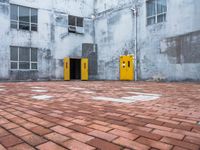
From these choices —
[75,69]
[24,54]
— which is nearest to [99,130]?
[24,54]

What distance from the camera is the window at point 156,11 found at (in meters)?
11.2

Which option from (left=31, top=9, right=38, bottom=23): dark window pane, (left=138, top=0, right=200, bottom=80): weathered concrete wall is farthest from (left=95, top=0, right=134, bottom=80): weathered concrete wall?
(left=31, top=9, right=38, bottom=23): dark window pane

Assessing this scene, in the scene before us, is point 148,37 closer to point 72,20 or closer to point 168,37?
point 168,37

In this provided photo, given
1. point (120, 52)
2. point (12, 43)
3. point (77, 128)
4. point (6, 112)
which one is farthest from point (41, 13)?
point (77, 128)

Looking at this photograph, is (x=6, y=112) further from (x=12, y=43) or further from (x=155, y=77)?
(x=12, y=43)

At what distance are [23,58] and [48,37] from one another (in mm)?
2378

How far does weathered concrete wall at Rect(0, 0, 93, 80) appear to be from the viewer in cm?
1202

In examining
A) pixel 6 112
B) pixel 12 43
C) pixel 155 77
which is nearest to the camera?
pixel 6 112

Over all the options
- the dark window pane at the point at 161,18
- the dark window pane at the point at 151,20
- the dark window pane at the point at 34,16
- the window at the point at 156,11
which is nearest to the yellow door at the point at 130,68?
the dark window pane at the point at 151,20

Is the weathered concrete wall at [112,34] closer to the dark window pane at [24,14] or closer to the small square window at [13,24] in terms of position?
the dark window pane at [24,14]

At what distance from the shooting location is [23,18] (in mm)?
12773

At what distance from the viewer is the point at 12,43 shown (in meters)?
12.3

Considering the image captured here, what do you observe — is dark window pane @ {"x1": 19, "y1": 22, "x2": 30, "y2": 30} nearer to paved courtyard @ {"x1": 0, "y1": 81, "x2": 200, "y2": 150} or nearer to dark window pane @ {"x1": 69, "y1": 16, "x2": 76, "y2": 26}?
dark window pane @ {"x1": 69, "y1": 16, "x2": 76, "y2": 26}

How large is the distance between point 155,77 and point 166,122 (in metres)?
9.77
